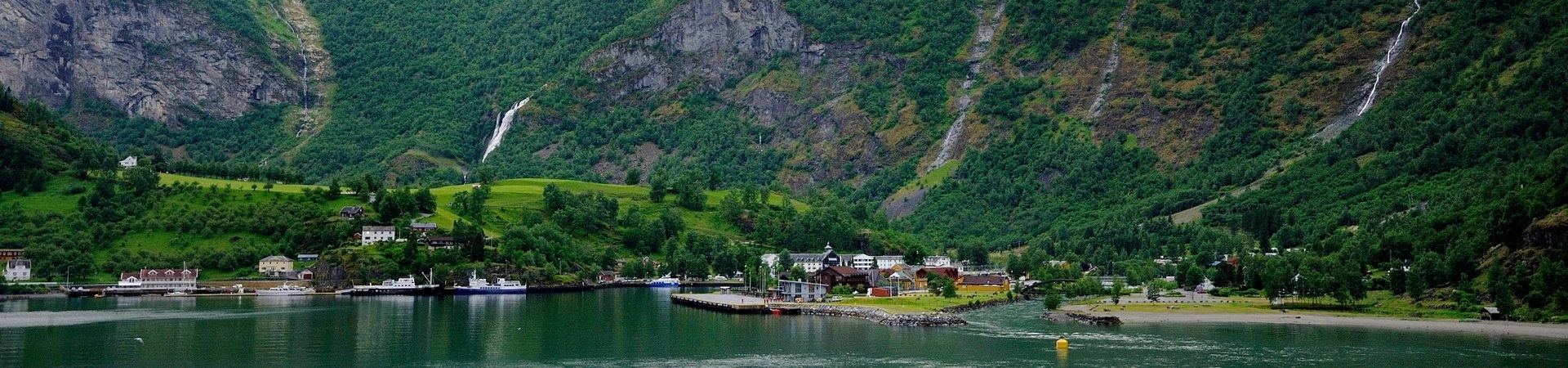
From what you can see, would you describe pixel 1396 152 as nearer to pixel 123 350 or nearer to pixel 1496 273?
pixel 1496 273

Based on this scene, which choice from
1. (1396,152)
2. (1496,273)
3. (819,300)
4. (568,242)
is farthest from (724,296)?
(1396,152)

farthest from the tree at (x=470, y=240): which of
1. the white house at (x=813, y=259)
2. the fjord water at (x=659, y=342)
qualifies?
the white house at (x=813, y=259)

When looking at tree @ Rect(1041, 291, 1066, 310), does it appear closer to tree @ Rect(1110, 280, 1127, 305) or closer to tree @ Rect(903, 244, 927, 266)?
tree @ Rect(1110, 280, 1127, 305)

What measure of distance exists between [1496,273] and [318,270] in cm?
10976

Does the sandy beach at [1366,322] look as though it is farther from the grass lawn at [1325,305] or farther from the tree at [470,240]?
the tree at [470,240]

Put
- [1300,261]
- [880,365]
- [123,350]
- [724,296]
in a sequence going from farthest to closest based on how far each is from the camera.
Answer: [724,296] < [1300,261] < [123,350] < [880,365]

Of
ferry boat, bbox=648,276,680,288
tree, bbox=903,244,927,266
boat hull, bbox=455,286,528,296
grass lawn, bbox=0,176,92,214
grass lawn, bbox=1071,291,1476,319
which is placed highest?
grass lawn, bbox=0,176,92,214

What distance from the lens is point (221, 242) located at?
523ft

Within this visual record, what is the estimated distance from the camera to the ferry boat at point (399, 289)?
490 feet

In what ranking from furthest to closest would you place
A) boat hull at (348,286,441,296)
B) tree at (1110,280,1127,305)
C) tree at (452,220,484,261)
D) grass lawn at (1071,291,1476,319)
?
tree at (452,220,484,261) < boat hull at (348,286,441,296) < tree at (1110,280,1127,305) < grass lawn at (1071,291,1476,319)

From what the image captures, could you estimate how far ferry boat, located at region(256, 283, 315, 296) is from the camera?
14662cm

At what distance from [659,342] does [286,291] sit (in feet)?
225

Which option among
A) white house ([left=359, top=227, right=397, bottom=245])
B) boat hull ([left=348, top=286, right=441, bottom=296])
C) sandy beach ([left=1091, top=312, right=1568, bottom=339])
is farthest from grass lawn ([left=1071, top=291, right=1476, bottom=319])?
white house ([left=359, top=227, right=397, bottom=245])

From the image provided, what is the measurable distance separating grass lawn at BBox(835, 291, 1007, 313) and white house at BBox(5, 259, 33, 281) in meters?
82.4
